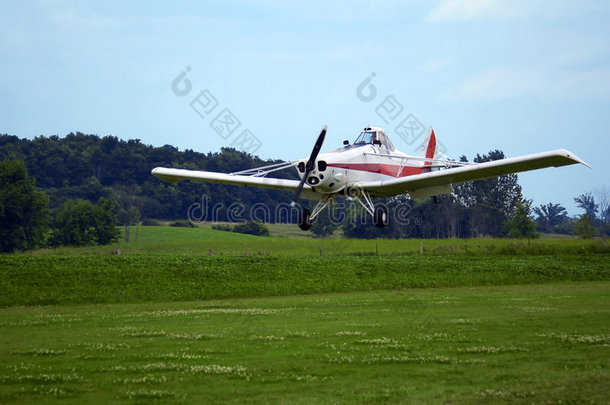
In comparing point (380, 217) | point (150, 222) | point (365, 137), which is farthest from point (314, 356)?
point (150, 222)

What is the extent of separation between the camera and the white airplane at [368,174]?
25797mm

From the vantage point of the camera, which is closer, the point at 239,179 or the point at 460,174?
the point at 460,174

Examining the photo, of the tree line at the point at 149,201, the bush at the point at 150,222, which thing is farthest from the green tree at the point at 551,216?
the bush at the point at 150,222

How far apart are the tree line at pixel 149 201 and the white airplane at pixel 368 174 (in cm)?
6233

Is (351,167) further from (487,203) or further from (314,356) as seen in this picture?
(487,203)

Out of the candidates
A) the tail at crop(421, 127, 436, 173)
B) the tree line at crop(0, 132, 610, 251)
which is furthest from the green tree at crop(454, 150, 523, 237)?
the tail at crop(421, 127, 436, 173)

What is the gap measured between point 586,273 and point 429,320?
2835 centimetres

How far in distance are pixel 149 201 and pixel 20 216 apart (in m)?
31.6

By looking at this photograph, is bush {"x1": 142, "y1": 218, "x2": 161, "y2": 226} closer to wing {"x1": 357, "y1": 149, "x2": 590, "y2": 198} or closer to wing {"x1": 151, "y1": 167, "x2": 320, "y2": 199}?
wing {"x1": 151, "y1": 167, "x2": 320, "y2": 199}

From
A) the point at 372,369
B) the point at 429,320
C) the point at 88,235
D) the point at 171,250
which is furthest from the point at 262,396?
the point at 88,235

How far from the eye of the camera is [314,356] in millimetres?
15664

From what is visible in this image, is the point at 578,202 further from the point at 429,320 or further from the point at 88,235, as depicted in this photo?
the point at 429,320

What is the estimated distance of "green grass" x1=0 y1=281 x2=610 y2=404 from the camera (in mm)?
11828

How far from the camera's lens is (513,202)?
116m
